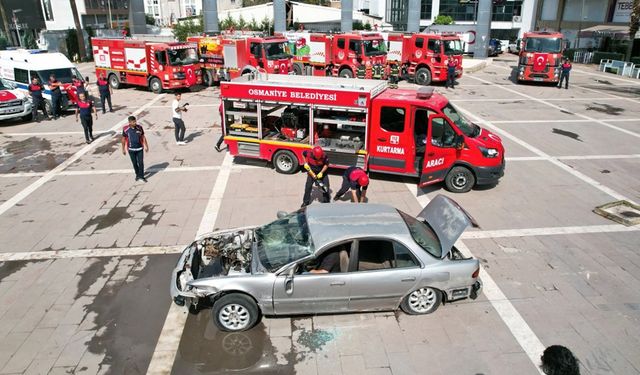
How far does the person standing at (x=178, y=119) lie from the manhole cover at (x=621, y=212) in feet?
37.5

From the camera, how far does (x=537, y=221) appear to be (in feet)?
31.3

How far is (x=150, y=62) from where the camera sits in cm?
2289

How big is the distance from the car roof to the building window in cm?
5993

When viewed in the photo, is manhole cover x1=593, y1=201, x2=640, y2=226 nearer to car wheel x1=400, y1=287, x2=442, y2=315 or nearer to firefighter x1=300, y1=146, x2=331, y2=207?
car wheel x1=400, y1=287, x2=442, y2=315

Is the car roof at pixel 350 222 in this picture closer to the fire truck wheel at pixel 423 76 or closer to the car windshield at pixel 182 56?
the car windshield at pixel 182 56

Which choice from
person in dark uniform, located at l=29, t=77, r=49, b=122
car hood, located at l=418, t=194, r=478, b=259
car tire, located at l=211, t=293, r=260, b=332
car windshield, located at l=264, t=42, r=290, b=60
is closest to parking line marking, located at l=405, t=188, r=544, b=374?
car hood, located at l=418, t=194, r=478, b=259

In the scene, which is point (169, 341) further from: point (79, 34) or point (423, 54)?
point (79, 34)

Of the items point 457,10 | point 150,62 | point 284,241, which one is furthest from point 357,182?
point 457,10

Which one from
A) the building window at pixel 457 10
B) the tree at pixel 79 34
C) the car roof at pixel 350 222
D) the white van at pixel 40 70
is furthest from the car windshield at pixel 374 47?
the building window at pixel 457 10

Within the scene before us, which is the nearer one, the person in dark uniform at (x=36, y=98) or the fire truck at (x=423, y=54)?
the person in dark uniform at (x=36, y=98)

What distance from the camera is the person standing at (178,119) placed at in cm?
1430

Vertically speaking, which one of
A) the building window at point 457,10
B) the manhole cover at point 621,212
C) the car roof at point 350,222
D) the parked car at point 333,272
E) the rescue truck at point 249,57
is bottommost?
the manhole cover at point 621,212

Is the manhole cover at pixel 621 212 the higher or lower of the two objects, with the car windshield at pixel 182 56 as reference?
lower

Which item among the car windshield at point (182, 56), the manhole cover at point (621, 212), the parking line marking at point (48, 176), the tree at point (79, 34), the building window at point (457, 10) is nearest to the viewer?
the manhole cover at point (621, 212)
